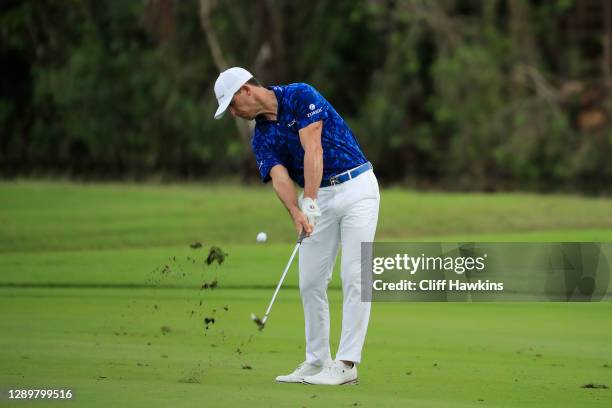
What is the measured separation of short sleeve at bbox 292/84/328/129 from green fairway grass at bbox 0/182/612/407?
4.47 feet

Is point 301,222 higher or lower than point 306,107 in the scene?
lower

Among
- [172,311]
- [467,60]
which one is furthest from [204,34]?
[172,311]

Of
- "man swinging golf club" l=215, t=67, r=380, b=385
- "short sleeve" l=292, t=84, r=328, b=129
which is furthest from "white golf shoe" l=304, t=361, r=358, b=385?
"short sleeve" l=292, t=84, r=328, b=129

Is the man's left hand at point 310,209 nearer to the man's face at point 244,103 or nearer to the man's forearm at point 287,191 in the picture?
the man's forearm at point 287,191

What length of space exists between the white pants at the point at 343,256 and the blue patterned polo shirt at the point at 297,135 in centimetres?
13

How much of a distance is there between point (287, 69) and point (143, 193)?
10.4 m

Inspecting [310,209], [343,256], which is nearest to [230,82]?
[310,209]

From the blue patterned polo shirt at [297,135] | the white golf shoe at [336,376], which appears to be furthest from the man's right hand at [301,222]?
the white golf shoe at [336,376]

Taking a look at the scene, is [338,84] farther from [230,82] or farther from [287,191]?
[230,82]

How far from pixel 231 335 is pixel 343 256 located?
1881 mm

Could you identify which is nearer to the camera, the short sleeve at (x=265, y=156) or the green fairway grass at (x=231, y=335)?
the green fairway grass at (x=231, y=335)

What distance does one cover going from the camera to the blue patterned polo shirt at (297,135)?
654cm

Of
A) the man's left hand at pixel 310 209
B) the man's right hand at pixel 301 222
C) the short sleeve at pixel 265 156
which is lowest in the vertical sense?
the man's right hand at pixel 301 222

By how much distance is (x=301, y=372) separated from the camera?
6.56 meters
